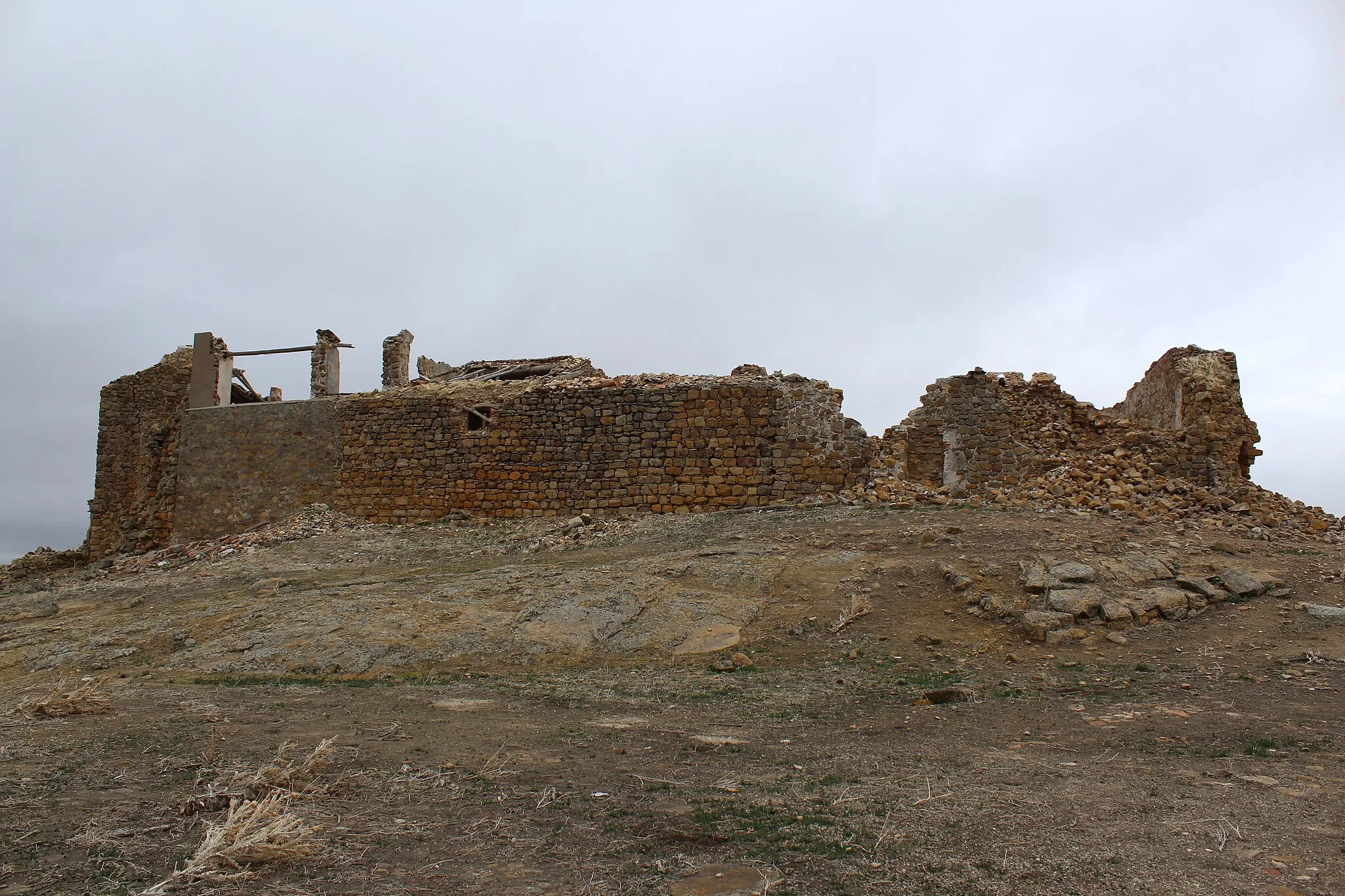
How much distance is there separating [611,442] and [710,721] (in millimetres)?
8304

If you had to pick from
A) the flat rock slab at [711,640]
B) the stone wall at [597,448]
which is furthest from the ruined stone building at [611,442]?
the flat rock slab at [711,640]

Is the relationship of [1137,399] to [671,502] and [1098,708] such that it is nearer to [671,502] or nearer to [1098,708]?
[671,502]

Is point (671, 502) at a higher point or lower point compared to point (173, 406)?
lower

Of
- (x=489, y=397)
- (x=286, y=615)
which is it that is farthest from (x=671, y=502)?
(x=286, y=615)

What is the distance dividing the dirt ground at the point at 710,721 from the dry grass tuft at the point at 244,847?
4cm

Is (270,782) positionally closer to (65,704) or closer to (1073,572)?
(65,704)

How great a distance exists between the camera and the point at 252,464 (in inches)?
600

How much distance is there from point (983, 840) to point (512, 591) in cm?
684

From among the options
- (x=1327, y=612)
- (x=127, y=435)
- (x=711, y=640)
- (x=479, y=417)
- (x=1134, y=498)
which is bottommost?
(x=711, y=640)

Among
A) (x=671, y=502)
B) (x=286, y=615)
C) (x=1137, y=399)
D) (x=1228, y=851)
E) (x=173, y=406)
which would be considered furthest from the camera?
(x=173, y=406)

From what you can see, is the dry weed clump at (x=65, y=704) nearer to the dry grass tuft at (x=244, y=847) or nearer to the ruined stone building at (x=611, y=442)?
the dry grass tuft at (x=244, y=847)

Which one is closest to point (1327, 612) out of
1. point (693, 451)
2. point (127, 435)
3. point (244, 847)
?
point (693, 451)

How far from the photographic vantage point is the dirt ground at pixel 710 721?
10.1 ft

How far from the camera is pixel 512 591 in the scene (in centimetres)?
936
